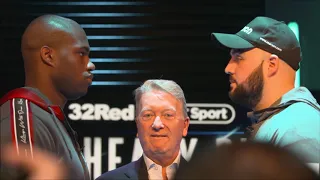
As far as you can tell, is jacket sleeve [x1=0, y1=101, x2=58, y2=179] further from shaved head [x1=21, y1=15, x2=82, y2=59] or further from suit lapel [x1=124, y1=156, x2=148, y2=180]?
suit lapel [x1=124, y1=156, x2=148, y2=180]

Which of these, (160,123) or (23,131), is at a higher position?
(23,131)

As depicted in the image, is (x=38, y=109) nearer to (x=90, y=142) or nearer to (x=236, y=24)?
(x=90, y=142)

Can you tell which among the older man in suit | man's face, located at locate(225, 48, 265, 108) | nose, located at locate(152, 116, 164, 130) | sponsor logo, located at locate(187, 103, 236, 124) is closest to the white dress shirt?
the older man in suit

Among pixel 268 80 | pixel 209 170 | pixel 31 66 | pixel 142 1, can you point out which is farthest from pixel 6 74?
pixel 209 170

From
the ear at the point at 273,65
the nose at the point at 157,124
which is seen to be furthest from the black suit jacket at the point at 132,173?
the ear at the point at 273,65

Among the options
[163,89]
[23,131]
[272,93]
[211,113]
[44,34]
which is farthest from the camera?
[211,113]

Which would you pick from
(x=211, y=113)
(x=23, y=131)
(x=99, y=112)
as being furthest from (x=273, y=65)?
(x=99, y=112)

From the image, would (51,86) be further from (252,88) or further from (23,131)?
(252,88)

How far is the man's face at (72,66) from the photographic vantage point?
2295mm

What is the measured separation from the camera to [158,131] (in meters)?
2.45

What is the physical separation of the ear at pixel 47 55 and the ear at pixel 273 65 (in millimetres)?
908

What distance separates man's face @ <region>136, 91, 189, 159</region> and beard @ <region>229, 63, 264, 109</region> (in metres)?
0.27

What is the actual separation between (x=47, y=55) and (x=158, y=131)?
0.58m

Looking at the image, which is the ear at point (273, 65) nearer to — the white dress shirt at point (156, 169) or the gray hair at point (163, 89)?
the gray hair at point (163, 89)
